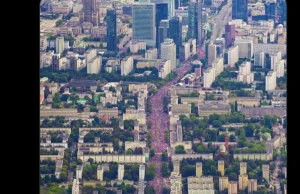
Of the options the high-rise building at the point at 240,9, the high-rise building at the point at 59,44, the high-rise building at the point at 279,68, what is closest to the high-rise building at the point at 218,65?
the high-rise building at the point at 279,68

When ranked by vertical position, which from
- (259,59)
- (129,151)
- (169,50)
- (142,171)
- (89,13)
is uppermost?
(89,13)

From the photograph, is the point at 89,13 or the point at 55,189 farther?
the point at 89,13

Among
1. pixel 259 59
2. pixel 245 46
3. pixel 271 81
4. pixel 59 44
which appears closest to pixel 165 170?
pixel 271 81

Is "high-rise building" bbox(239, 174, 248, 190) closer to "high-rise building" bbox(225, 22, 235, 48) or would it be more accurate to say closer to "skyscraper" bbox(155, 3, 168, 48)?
"high-rise building" bbox(225, 22, 235, 48)

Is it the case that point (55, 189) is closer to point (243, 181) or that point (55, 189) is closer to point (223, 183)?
point (223, 183)

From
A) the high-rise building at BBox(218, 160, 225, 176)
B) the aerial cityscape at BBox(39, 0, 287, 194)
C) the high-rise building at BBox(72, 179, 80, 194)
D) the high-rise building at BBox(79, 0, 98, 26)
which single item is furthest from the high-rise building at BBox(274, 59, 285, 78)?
the high-rise building at BBox(72, 179, 80, 194)

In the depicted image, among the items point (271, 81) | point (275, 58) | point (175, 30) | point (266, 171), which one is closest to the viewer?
point (266, 171)
